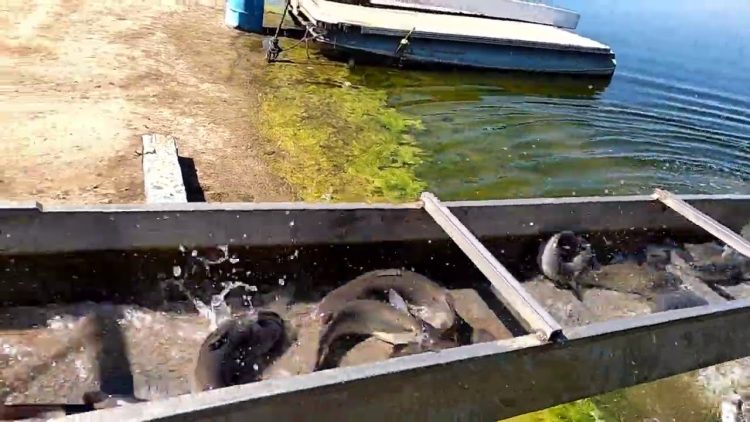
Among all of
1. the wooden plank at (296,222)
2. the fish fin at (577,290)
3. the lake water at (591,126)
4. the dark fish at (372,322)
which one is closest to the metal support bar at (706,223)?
the wooden plank at (296,222)

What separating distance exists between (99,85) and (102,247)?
4.74 metres

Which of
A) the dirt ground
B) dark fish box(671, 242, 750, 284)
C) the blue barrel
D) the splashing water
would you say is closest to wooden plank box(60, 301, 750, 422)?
dark fish box(671, 242, 750, 284)

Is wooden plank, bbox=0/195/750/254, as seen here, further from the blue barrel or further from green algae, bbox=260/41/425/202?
the blue barrel

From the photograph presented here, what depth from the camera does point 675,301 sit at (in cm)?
415

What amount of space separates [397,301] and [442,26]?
910cm

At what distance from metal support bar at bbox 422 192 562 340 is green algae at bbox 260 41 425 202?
237cm

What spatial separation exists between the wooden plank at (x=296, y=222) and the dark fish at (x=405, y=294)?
0.26 meters

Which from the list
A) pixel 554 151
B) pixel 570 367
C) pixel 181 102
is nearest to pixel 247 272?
pixel 570 367

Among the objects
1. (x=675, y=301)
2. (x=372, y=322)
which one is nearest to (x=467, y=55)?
(x=675, y=301)

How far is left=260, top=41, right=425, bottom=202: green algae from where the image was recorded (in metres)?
6.34

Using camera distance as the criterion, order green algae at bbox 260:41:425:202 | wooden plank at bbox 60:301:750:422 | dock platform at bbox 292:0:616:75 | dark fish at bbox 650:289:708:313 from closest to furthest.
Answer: wooden plank at bbox 60:301:750:422, dark fish at bbox 650:289:708:313, green algae at bbox 260:41:425:202, dock platform at bbox 292:0:616:75

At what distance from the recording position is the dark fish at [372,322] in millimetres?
3537

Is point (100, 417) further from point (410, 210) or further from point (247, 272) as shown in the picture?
point (410, 210)

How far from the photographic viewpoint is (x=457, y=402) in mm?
2721
